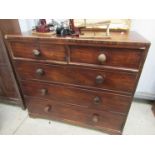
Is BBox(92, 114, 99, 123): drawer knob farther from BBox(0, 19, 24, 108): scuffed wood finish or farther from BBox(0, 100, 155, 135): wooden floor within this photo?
BBox(0, 19, 24, 108): scuffed wood finish

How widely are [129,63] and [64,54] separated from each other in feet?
1.48

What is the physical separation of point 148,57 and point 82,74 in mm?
800

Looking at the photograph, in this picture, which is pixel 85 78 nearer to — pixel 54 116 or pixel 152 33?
pixel 54 116

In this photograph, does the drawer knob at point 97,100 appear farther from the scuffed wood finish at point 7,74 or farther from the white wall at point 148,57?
the scuffed wood finish at point 7,74

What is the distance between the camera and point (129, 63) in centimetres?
88

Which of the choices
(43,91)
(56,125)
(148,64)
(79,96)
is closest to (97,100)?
(79,96)

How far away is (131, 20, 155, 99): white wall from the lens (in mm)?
1271

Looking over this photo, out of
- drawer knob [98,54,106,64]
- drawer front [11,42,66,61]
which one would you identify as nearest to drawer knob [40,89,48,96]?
drawer front [11,42,66,61]

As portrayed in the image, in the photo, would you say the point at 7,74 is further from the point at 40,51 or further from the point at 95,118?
the point at 95,118

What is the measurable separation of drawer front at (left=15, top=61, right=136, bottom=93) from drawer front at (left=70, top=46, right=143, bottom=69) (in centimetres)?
7

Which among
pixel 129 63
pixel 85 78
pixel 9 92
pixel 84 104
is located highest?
pixel 129 63

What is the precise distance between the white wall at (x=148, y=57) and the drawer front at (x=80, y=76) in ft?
1.72

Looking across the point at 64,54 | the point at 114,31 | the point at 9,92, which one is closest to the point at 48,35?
the point at 64,54

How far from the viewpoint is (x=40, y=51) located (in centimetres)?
104
